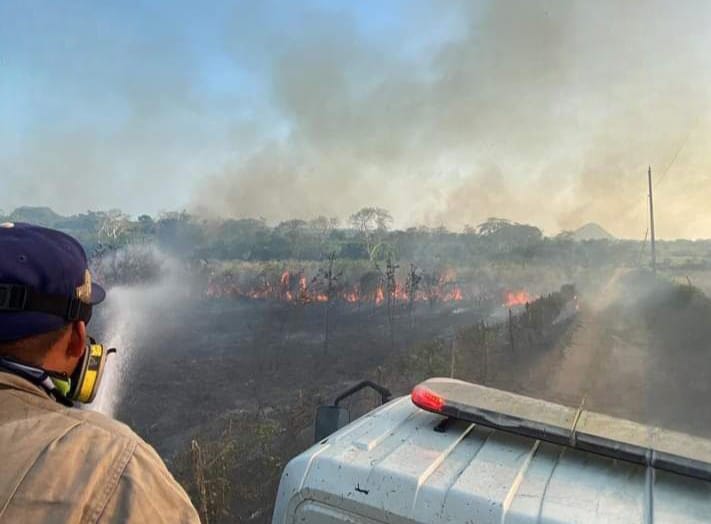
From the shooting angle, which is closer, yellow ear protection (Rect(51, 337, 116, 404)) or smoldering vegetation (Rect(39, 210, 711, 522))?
yellow ear protection (Rect(51, 337, 116, 404))

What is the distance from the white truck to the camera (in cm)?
145

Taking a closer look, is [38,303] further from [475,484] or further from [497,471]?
[497,471]

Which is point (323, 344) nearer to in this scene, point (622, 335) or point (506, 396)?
point (622, 335)

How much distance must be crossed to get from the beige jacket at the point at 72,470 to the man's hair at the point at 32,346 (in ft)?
0.24

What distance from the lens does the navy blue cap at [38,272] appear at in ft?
3.22

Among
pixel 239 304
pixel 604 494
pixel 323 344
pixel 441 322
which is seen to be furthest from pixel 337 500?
pixel 239 304

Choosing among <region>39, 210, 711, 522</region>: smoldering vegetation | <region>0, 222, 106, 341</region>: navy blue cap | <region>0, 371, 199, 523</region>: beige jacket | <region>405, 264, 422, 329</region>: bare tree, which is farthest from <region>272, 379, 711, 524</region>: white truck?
<region>405, 264, 422, 329</region>: bare tree

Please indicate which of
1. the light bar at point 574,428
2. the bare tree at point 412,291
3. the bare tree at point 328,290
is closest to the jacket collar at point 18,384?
the light bar at point 574,428

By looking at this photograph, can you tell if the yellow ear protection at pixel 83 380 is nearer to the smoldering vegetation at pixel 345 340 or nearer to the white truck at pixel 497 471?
the white truck at pixel 497 471

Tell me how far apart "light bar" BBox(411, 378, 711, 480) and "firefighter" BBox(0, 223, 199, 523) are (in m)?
1.25

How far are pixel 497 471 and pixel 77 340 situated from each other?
134cm

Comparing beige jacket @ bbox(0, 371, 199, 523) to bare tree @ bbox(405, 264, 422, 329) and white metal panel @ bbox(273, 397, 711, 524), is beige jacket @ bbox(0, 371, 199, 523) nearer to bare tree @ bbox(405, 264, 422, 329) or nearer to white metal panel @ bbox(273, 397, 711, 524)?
white metal panel @ bbox(273, 397, 711, 524)

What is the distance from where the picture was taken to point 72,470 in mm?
826

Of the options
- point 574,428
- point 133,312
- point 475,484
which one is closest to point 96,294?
point 475,484
